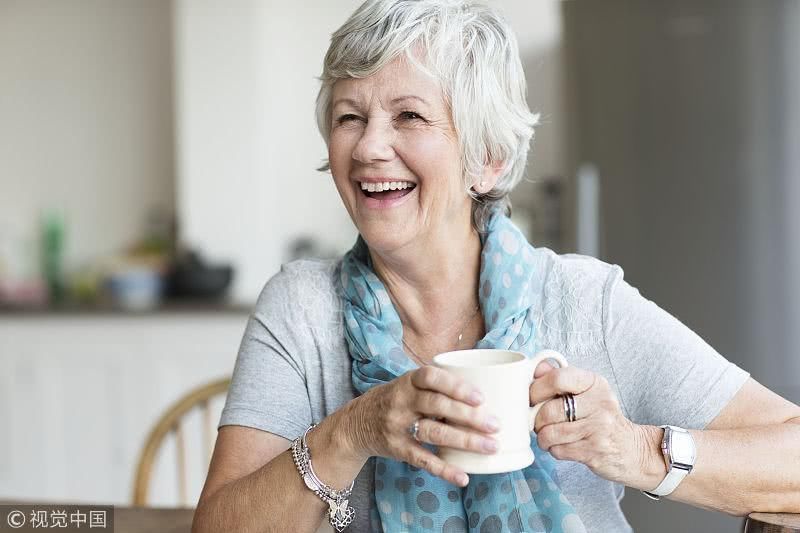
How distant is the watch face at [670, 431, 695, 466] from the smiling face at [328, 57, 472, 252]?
435mm

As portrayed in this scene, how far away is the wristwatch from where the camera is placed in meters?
1.13

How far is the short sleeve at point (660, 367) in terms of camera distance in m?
1.25

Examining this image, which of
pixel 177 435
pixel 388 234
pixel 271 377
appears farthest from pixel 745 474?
pixel 177 435

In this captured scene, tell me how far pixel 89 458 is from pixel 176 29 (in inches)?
65.6

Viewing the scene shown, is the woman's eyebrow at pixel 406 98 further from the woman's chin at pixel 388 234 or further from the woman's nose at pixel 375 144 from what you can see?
the woman's chin at pixel 388 234

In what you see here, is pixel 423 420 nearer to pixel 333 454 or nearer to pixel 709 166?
pixel 333 454

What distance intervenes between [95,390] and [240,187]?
0.93 m

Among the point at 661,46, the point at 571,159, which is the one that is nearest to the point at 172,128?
the point at 571,159

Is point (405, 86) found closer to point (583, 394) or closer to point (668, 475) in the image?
point (583, 394)

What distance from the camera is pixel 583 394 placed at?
1.07m

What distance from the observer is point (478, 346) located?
130 cm

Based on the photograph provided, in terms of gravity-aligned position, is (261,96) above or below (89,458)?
above

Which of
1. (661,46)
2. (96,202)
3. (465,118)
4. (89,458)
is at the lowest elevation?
(89,458)

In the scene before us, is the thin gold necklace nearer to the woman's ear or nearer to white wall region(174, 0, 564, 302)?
the woman's ear
